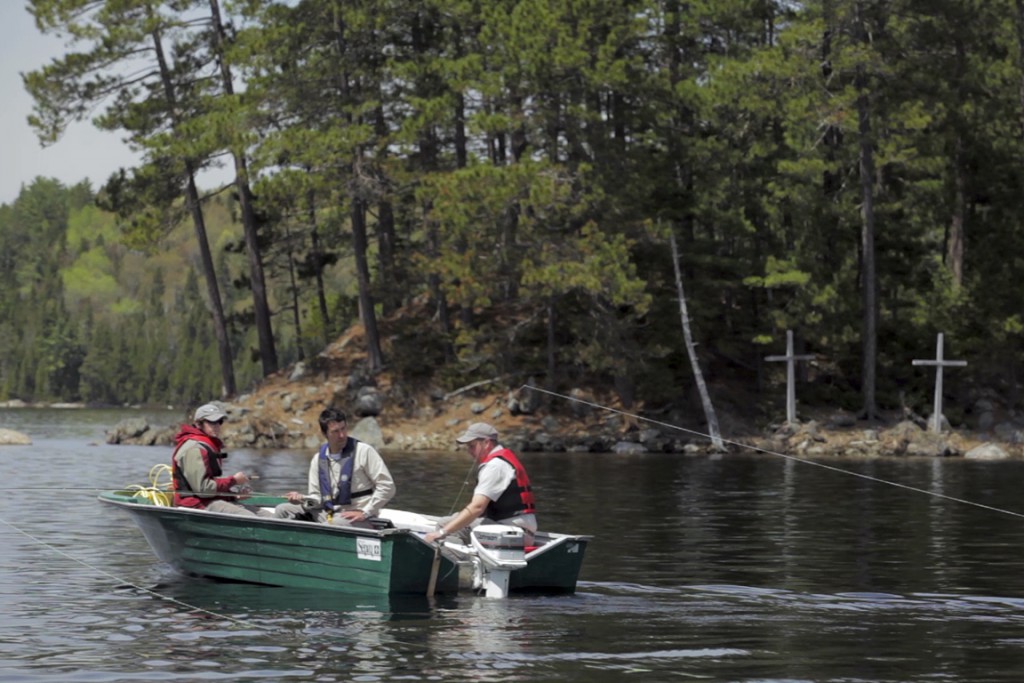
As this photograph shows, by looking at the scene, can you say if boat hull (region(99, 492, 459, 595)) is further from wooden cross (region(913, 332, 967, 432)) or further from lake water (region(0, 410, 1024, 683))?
wooden cross (region(913, 332, 967, 432))

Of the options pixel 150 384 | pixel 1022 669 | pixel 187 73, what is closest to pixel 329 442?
pixel 1022 669

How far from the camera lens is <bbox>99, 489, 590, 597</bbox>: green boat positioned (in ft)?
50.7

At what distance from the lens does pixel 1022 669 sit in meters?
12.4

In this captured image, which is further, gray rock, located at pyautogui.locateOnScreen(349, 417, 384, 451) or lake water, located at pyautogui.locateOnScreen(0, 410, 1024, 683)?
gray rock, located at pyautogui.locateOnScreen(349, 417, 384, 451)

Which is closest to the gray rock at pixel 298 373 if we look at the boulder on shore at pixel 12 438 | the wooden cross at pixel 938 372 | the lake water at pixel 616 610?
the boulder on shore at pixel 12 438

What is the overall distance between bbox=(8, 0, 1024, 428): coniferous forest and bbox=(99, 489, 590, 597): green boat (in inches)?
1092

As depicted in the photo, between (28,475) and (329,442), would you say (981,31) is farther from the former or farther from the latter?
(329,442)

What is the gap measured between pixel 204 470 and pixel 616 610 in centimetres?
477

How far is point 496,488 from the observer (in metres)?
15.9

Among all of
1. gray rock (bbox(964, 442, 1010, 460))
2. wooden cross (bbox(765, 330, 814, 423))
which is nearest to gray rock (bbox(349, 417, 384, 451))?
wooden cross (bbox(765, 330, 814, 423))

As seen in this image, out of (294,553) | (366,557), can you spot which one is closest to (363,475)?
(294,553)

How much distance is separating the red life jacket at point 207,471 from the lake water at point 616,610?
906 millimetres

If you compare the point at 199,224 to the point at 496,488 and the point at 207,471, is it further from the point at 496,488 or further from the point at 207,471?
the point at 496,488

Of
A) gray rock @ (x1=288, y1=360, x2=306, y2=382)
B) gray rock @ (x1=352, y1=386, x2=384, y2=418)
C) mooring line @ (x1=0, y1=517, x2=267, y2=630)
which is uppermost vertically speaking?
gray rock @ (x1=288, y1=360, x2=306, y2=382)
